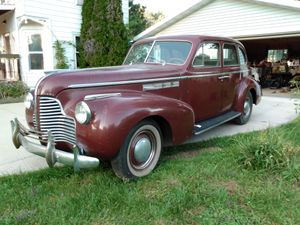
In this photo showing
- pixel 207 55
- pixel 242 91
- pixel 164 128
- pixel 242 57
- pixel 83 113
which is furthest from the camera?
pixel 242 57

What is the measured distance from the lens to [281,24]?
10.8 metres

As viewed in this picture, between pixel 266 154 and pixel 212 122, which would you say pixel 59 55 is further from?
pixel 266 154

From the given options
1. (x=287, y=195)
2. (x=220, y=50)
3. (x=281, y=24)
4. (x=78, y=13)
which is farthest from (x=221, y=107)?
(x=78, y=13)

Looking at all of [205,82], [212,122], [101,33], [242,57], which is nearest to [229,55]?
[242,57]

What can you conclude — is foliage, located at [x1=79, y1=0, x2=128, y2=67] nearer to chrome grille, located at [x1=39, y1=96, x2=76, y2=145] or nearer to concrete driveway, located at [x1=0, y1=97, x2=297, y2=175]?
concrete driveway, located at [x1=0, y1=97, x2=297, y2=175]

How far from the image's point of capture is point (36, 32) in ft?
41.1

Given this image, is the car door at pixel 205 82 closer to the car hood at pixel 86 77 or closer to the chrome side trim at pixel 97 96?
the car hood at pixel 86 77

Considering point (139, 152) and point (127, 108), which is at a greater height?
point (127, 108)

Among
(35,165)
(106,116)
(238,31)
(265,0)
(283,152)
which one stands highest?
(265,0)

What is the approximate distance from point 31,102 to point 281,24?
9.54m

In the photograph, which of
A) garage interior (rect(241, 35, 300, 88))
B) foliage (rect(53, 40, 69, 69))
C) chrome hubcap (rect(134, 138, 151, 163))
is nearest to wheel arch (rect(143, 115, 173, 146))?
chrome hubcap (rect(134, 138, 151, 163))

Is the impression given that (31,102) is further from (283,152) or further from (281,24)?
(281,24)

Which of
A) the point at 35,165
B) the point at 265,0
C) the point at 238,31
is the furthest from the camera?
the point at 238,31

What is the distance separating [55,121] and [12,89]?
8.45 m
